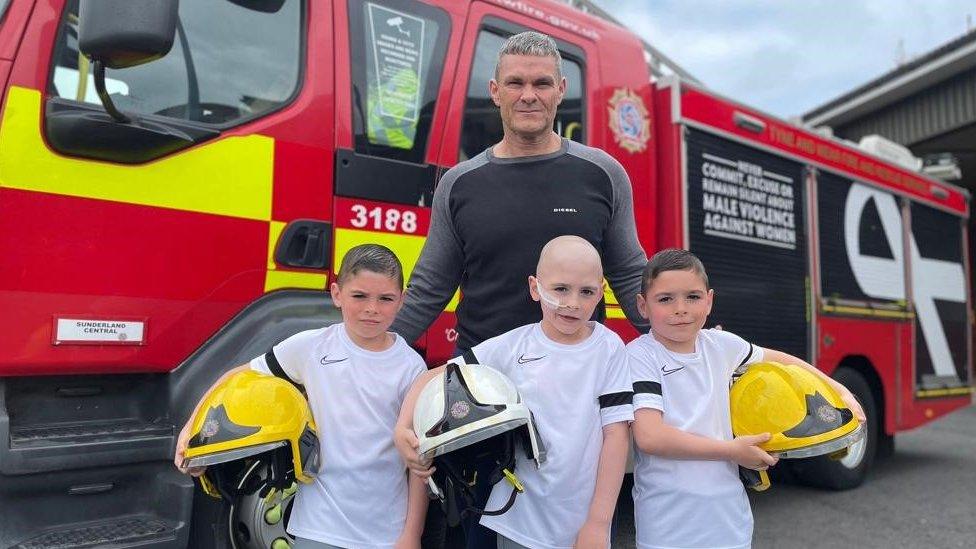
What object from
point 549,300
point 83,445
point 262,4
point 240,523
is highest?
point 262,4

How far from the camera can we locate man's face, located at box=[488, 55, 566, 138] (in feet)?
5.64

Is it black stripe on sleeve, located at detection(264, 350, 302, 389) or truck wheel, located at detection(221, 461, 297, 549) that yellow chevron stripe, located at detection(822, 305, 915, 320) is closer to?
truck wheel, located at detection(221, 461, 297, 549)

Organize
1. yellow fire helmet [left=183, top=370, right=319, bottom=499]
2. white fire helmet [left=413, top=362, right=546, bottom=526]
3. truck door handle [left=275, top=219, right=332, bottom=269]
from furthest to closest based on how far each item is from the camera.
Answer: truck door handle [left=275, top=219, right=332, bottom=269]
yellow fire helmet [left=183, top=370, right=319, bottom=499]
white fire helmet [left=413, top=362, right=546, bottom=526]

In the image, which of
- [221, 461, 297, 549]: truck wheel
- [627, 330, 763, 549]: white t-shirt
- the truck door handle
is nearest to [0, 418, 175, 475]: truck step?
[221, 461, 297, 549]: truck wheel

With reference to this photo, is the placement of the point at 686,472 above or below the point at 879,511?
above

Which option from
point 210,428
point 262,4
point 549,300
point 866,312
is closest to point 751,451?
point 549,300

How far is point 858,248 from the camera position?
194 inches

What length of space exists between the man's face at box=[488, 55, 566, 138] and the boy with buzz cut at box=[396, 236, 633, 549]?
1.01ft

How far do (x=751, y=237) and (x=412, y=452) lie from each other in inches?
123

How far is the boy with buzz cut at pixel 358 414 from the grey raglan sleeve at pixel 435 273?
21 cm

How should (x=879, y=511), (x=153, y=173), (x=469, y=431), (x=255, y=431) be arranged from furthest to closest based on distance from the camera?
(x=879, y=511)
(x=153, y=173)
(x=255, y=431)
(x=469, y=431)

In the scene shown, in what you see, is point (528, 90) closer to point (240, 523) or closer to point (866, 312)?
point (240, 523)

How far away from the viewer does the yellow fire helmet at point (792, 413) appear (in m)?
1.59

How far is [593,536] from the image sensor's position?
58.2 inches
